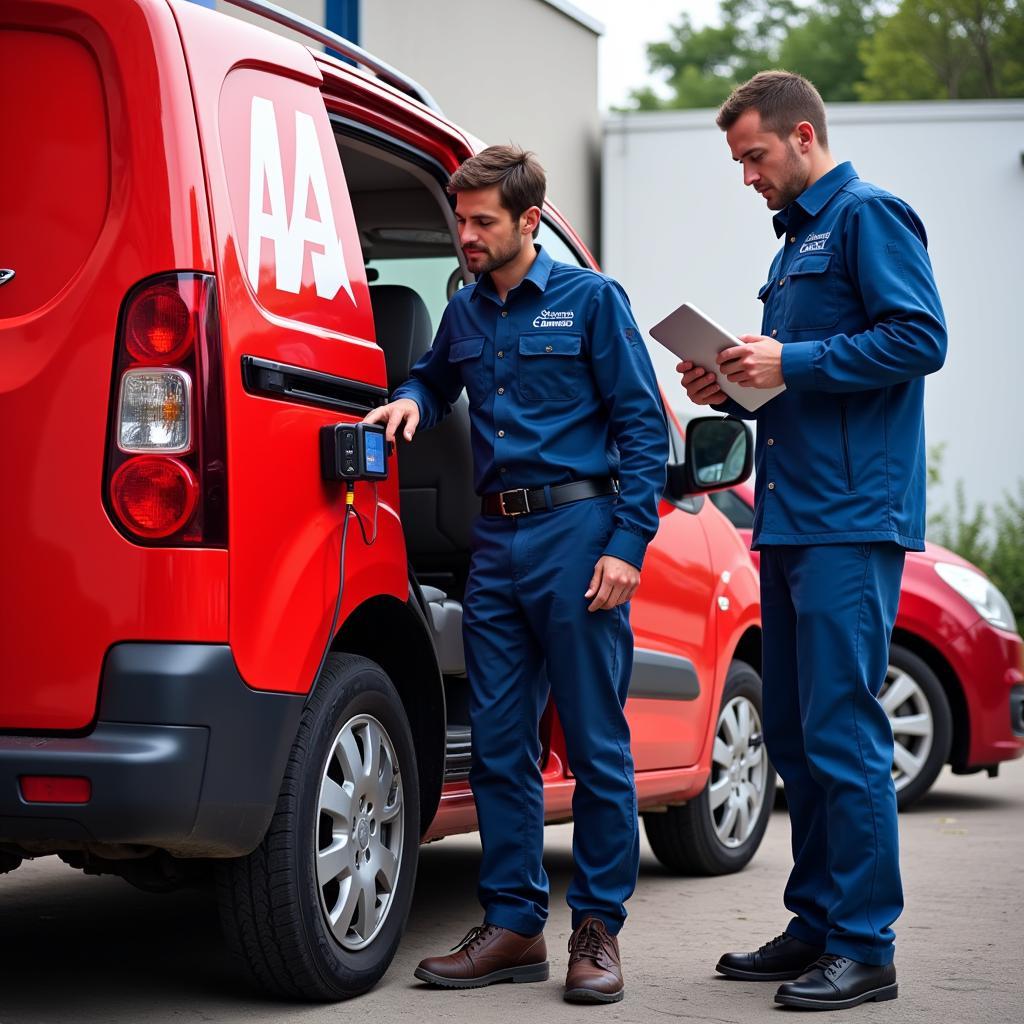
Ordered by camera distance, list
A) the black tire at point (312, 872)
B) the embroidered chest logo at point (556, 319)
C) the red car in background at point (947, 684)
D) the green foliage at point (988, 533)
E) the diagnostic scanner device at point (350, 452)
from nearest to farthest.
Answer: the black tire at point (312, 872)
the diagnostic scanner device at point (350, 452)
the embroidered chest logo at point (556, 319)
the red car in background at point (947, 684)
the green foliage at point (988, 533)

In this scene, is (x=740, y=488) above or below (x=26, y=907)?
above

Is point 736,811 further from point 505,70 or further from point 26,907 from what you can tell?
point 505,70

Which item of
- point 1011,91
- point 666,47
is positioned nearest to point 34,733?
point 1011,91

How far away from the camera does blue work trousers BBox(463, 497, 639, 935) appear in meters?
3.97

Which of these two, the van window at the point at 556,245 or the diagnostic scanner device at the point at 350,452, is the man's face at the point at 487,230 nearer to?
the diagnostic scanner device at the point at 350,452

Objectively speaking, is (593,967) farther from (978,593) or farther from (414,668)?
(978,593)

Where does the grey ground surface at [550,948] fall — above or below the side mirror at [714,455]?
below

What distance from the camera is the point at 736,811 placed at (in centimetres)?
607

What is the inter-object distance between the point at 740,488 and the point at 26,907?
3893mm

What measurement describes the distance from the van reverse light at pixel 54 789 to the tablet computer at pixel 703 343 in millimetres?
1610

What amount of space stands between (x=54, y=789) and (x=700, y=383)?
177 centimetres

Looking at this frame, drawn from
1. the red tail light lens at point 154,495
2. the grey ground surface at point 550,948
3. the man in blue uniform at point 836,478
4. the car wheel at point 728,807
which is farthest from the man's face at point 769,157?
the car wheel at point 728,807

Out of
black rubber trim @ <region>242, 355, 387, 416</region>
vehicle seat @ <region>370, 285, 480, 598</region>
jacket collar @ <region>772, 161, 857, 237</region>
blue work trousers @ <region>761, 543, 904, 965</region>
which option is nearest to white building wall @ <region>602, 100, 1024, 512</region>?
vehicle seat @ <region>370, 285, 480, 598</region>

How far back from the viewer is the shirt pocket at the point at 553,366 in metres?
4.04
